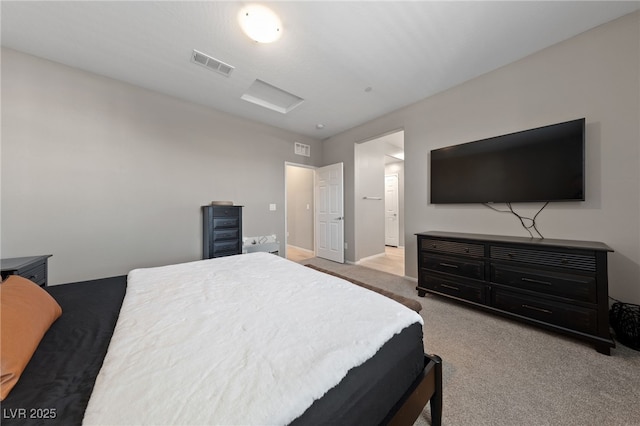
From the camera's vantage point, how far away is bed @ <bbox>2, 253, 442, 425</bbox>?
55 centimetres

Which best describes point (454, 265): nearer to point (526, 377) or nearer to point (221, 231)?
point (526, 377)

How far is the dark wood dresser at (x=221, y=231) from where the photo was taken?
3162 mm

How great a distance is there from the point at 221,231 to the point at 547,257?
378 cm

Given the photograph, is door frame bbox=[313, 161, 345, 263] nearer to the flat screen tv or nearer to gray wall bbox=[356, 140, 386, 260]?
gray wall bbox=[356, 140, 386, 260]

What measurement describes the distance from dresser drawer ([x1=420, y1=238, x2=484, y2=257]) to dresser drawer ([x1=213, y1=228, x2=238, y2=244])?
8.97 ft

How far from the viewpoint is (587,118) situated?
6.66 ft

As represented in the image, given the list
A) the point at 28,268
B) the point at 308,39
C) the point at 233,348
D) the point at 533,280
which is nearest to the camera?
the point at 233,348

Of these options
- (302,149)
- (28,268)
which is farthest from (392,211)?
(28,268)

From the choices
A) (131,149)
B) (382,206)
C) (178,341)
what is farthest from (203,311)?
(382,206)

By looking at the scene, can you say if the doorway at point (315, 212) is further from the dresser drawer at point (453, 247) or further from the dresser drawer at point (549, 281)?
the dresser drawer at point (549, 281)

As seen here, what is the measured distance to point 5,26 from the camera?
1935 millimetres

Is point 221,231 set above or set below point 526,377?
above

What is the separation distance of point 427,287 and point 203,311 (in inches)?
101

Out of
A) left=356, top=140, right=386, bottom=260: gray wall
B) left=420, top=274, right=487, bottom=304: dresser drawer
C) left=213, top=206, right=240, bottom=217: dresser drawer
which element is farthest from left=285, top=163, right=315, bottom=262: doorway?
left=420, top=274, right=487, bottom=304: dresser drawer
